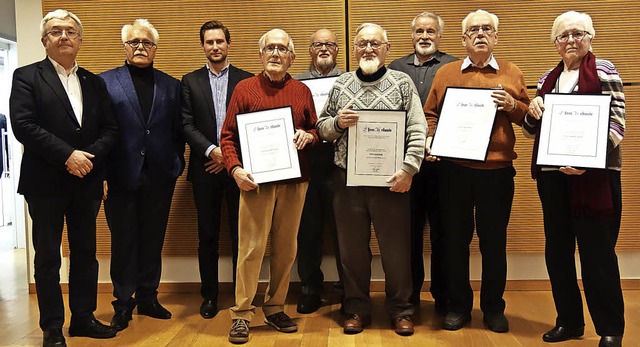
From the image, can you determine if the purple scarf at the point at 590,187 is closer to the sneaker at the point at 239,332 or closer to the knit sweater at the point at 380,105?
the knit sweater at the point at 380,105

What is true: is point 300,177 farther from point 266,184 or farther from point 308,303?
point 308,303

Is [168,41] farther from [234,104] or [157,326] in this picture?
[157,326]

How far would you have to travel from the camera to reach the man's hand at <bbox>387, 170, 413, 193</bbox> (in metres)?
2.94

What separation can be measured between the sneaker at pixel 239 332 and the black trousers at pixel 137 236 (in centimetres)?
76

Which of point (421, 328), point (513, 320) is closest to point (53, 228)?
point (421, 328)

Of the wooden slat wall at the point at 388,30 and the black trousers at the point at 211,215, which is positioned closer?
the black trousers at the point at 211,215

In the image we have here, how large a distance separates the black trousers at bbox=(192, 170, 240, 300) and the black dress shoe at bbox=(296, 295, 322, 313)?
21.4 inches

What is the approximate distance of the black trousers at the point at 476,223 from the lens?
303 cm

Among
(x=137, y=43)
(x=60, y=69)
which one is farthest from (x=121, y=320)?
(x=137, y=43)

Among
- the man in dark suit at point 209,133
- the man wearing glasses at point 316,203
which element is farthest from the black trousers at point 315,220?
the man in dark suit at point 209,133

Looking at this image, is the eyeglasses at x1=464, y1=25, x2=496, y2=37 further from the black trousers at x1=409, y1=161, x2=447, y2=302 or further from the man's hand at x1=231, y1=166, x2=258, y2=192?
the man's hand at x1=231, y1=166, x2=258, y2=192

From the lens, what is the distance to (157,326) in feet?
10.9

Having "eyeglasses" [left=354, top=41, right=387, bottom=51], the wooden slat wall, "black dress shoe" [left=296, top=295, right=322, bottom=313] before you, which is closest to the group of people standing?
"eyeglasses" [left=354, top=41, right=387, bottom=51]

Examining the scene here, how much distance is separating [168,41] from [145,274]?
1.67 m
